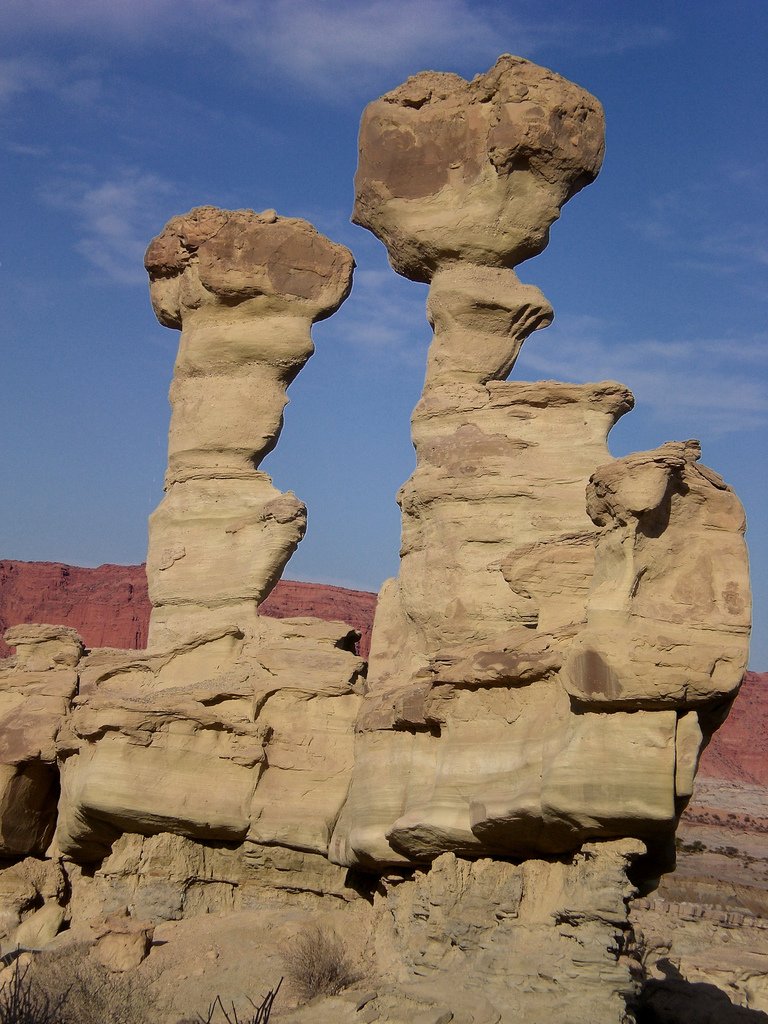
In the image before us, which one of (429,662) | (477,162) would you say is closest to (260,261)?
(477,162)

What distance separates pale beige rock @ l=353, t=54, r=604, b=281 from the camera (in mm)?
Answer: 15070

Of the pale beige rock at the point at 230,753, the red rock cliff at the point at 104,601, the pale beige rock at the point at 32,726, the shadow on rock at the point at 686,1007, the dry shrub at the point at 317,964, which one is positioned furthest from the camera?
the red rock cliff at the point at 104,601

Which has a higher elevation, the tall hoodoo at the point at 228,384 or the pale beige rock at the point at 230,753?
the tall hoodoo at the point at 228,384

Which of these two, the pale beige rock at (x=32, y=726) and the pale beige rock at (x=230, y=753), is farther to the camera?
the pale beige rock at (x=32, y=726)

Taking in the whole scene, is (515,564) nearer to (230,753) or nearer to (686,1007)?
(230,753)

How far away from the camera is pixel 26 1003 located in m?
11.1

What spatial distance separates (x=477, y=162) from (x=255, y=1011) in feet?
31.0

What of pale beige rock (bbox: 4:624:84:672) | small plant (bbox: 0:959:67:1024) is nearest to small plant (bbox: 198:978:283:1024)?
small plant (bbox: 0:959:67:1024)

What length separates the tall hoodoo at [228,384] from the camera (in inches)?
636

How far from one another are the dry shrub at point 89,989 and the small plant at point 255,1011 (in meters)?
0.50

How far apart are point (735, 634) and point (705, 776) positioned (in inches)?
2398

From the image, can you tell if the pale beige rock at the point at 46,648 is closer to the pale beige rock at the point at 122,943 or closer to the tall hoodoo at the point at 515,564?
the tall hoodoo at the point at 515,564

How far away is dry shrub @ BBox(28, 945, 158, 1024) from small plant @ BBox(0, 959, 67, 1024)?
32 millimetres

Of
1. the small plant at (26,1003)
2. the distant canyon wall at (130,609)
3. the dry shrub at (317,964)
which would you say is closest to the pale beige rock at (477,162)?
the dry shrub at (317,964)
